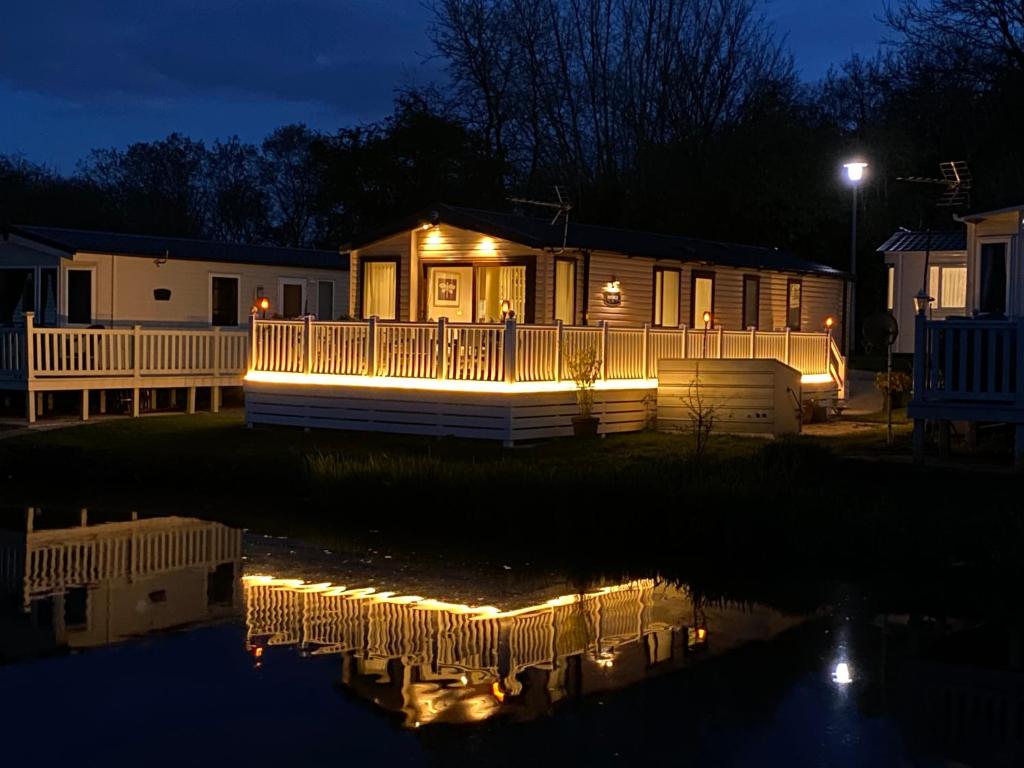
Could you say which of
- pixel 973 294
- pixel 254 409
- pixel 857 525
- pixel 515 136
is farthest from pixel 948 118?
pixel 857 525

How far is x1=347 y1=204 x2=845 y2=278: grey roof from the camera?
79.2 feet

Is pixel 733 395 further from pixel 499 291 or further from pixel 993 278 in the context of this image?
pixel 499 291

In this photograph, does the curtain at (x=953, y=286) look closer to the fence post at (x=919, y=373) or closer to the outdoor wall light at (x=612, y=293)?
the outdoor wall light at (x=612, y=293)

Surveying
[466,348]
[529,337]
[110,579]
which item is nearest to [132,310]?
[466,348]

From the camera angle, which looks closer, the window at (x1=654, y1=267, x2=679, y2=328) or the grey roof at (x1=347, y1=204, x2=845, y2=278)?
the grey roof at (x1=347, y1=204, x2=845, y2=278)

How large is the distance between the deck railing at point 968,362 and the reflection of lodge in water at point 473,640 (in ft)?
19.8

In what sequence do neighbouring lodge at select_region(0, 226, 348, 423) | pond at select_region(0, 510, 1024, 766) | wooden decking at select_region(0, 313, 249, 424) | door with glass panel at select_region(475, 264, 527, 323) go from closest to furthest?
pond at select_region(0, 510, 1024, 766)
wooden decking at select_region(0, 313, 249, 424)
neighbouring lodge at select_region(0, 226, 348, 423)
door with glass panel at select_region(475, 264, 527, 323)

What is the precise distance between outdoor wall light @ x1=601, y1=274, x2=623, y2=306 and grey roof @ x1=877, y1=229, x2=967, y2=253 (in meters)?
9.36

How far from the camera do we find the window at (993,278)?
19.2 metres

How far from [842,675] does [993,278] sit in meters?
12.1

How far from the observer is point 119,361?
24.6 meters

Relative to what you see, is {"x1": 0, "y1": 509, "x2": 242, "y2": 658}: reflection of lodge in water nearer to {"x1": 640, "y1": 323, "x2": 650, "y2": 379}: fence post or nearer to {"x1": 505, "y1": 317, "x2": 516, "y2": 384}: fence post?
{"x1": 505, "y1": 317, "x2": 516, "y2": 384}: fence post

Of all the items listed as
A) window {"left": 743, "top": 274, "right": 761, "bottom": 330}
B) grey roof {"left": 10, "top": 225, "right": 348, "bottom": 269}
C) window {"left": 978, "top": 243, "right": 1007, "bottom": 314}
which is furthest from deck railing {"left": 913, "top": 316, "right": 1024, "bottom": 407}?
grey roof {"left": 10, "top": 225, "right": 348, "bottom": 269}

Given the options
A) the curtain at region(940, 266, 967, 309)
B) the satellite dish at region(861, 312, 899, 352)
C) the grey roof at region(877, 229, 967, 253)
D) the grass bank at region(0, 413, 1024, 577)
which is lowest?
the grass bank at region(0, 413, 1024, 577)
